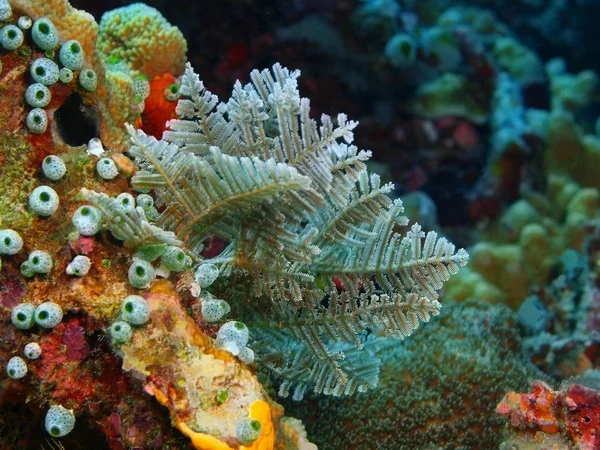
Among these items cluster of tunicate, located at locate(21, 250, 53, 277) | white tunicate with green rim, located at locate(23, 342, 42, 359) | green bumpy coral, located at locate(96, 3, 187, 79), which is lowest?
white tunicate with green rim, located at locate(23, 342, 42, 359)

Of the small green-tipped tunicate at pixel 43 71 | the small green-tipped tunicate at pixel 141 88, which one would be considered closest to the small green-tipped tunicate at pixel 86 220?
the small green-tipped tunicate at pixel 43 71

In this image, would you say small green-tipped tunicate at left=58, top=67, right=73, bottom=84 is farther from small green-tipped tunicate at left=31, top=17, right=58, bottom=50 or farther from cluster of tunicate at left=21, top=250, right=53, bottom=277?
cluster of tunicate at left=21, top=250, right=53, bottom=277

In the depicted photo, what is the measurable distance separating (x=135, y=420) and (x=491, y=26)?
947 cm

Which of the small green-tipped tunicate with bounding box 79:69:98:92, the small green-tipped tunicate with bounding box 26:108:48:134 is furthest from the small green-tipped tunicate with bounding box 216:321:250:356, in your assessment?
the small green-tipped tunicate with bounding box 79:69:98:92

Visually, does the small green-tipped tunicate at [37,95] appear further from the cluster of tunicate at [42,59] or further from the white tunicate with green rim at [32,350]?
the white tunicate with green rim at [32,350]

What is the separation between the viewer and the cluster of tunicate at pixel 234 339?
217 centimetres

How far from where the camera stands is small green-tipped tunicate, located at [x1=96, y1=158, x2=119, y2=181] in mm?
2361

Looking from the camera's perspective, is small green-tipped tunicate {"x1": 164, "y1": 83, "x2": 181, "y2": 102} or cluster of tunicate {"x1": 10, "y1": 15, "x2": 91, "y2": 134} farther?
small green-tipped tunicate {"x1": 164, "y1": 83, "x2": 181, "y2": 102}

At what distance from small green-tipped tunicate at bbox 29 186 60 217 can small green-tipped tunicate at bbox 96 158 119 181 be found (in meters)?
0.23

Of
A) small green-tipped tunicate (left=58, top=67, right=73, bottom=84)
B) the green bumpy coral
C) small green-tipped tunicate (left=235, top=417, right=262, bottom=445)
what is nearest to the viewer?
small green-tipped tunicate (left=235, top=417, right=262, bottom=445)

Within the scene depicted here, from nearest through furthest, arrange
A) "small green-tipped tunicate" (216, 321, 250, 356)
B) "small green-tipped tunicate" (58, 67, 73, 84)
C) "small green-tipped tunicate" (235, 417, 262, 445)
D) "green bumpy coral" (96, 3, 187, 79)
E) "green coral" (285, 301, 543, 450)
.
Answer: "small green-tipped tunicate" (235, 417, 262, 445), "small green-tipped tunicate" (216, 321, 250, 356), "small green-tipped tunicate" (58, 67, 73, 84), "green coral" (285, 301, 543, 450), "green bumpy coral" (96, 3, 187, 79)

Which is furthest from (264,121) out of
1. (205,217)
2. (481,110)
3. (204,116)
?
(481,110)

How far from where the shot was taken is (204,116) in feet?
7.97

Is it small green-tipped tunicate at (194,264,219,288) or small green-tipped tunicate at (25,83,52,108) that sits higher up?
small green-tipped tunicate at (25,83,52,108)
